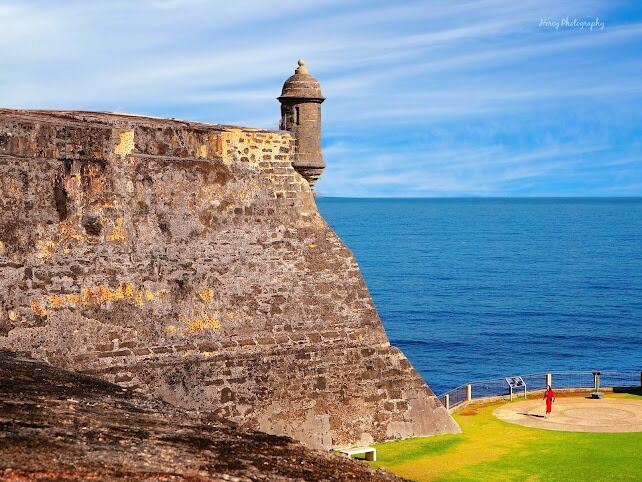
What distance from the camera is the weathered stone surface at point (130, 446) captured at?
23.5ft

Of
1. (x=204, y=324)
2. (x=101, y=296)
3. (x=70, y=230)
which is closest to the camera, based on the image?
(x=70, y=230)

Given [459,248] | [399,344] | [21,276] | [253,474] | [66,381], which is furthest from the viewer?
[459,248]

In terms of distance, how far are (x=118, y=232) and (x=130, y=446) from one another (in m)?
Answer: 11.6

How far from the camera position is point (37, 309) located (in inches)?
719

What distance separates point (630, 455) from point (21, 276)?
40.5 feet

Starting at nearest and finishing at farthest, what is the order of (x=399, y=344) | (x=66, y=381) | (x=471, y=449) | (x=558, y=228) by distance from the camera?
(x=66, y=381) < (x=471, y=449) < (x=399, y=344) < (x=558, y=228)

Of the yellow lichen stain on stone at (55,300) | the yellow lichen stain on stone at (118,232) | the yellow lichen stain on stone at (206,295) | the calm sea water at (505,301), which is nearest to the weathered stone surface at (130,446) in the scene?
the yellow lichen stain on stone at (55,300)

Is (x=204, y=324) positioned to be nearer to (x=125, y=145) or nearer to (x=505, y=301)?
(x=125, y=145)

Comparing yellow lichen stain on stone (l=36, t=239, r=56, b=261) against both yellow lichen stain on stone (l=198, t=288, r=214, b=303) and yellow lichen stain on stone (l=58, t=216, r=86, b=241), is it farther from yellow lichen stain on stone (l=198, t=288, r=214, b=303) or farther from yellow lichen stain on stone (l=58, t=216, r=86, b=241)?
yellow lichen stain on stone (l=198, t=288, r=214, b=303)

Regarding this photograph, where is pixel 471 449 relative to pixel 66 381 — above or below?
below

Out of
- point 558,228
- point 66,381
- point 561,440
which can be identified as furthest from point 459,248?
point 66,381

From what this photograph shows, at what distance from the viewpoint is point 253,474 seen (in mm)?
7625

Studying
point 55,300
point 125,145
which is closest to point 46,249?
point 55,300

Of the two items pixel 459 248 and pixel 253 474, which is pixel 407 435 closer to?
pixel 253 474
